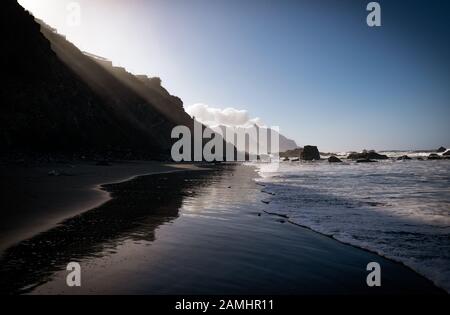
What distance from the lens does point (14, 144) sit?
35.4 metres

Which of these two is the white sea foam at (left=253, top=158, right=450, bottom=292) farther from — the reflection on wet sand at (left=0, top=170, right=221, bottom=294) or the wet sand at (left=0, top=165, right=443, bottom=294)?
the reflection on wet sand at (left=0, top=170, right=221, bottom=294)

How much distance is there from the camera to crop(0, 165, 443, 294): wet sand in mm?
5309

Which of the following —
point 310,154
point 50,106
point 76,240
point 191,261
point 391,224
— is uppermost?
point 50,106

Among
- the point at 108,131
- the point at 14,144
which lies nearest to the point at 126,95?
the point at 108,131

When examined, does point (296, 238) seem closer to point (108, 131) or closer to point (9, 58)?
point (9, 58)

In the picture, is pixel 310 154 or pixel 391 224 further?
pixel 310 154

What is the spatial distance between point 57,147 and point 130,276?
4504 cm

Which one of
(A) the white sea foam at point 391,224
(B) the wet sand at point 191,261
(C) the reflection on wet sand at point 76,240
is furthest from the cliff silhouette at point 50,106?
(A) the white sea foam at point 391,224

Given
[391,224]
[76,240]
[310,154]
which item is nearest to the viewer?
[76,240]

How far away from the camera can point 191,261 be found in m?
6.61

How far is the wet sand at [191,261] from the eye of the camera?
531 cm

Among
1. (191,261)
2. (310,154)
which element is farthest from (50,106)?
(310,154)

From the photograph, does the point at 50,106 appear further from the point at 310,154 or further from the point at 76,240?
the point at 310,154

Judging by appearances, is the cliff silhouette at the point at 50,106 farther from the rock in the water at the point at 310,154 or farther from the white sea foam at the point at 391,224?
the rock in the water at the point at 310,154
